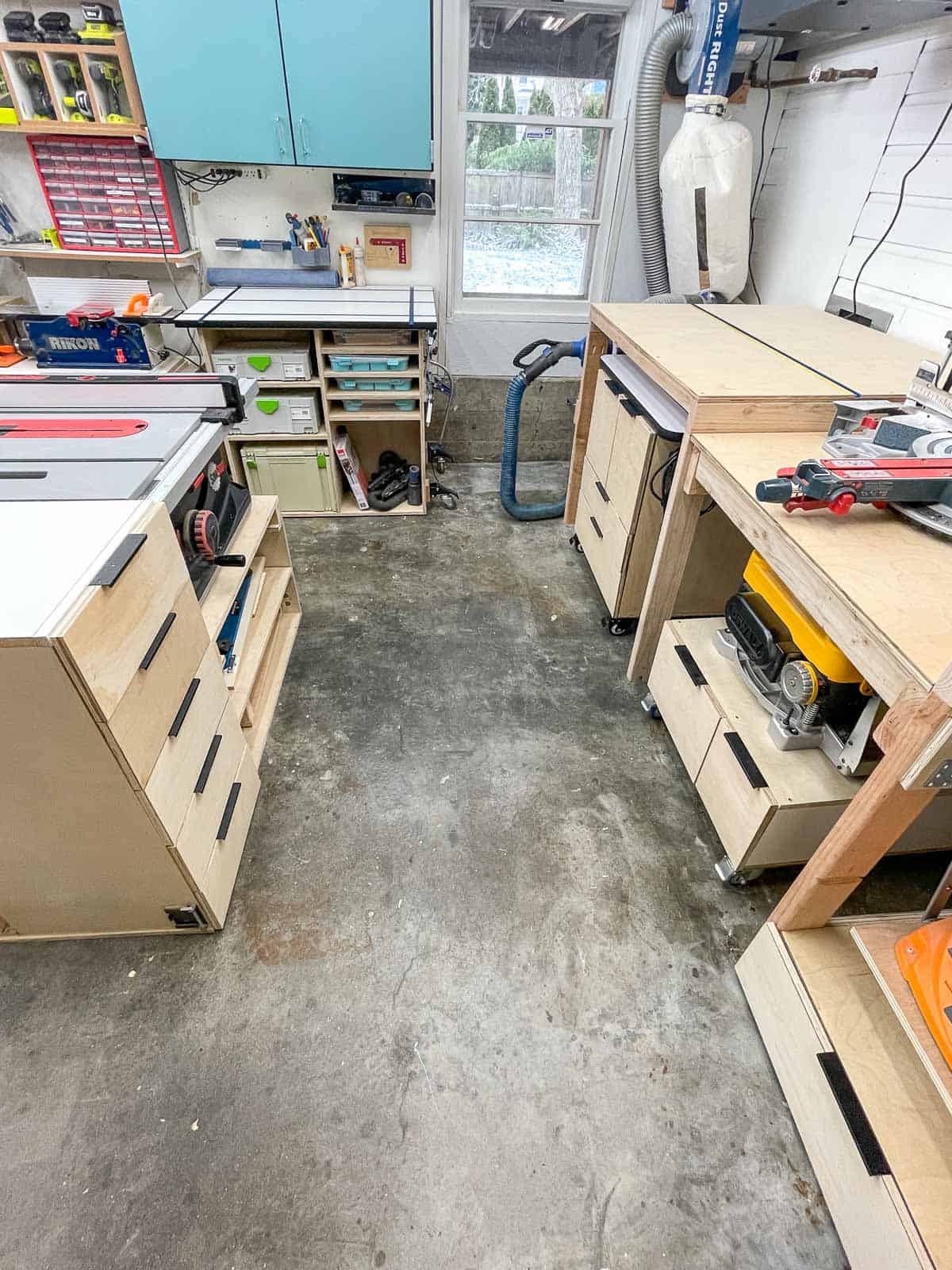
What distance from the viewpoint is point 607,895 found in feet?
4.89

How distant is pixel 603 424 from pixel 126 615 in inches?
69.1

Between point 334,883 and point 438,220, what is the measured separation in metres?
3.00

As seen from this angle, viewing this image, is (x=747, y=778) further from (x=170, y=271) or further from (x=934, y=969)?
(x=170, y=271)

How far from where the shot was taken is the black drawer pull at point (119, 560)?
2.91 ft

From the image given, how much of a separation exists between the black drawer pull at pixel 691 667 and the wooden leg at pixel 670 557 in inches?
7.0

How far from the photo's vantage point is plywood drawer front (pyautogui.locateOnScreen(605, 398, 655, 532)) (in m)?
1.81

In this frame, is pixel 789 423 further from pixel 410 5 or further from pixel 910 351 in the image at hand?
pixel 410 5

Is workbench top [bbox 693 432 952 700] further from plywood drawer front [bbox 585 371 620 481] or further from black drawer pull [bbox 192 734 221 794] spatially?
black drawer pull [bbox 192 734 221 794]

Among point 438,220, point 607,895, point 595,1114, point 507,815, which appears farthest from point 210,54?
point 595,1114

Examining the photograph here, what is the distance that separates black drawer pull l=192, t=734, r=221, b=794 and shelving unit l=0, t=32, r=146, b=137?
8.56 ft

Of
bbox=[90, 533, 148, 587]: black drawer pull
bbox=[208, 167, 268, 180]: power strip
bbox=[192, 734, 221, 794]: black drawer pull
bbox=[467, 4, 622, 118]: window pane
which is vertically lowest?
bbox=[192, 734, 221, 794]: black drawer pull

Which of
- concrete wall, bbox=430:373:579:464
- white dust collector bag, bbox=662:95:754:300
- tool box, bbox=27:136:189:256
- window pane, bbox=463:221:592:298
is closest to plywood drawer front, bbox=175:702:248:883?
concrete wall, bbox=430:373:579:464

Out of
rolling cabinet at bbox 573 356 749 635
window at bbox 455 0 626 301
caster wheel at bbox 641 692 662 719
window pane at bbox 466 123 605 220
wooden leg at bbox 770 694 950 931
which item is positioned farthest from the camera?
window pane at bbox 466 123 605 220

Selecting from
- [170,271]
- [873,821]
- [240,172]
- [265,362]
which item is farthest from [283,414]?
[873,821]
